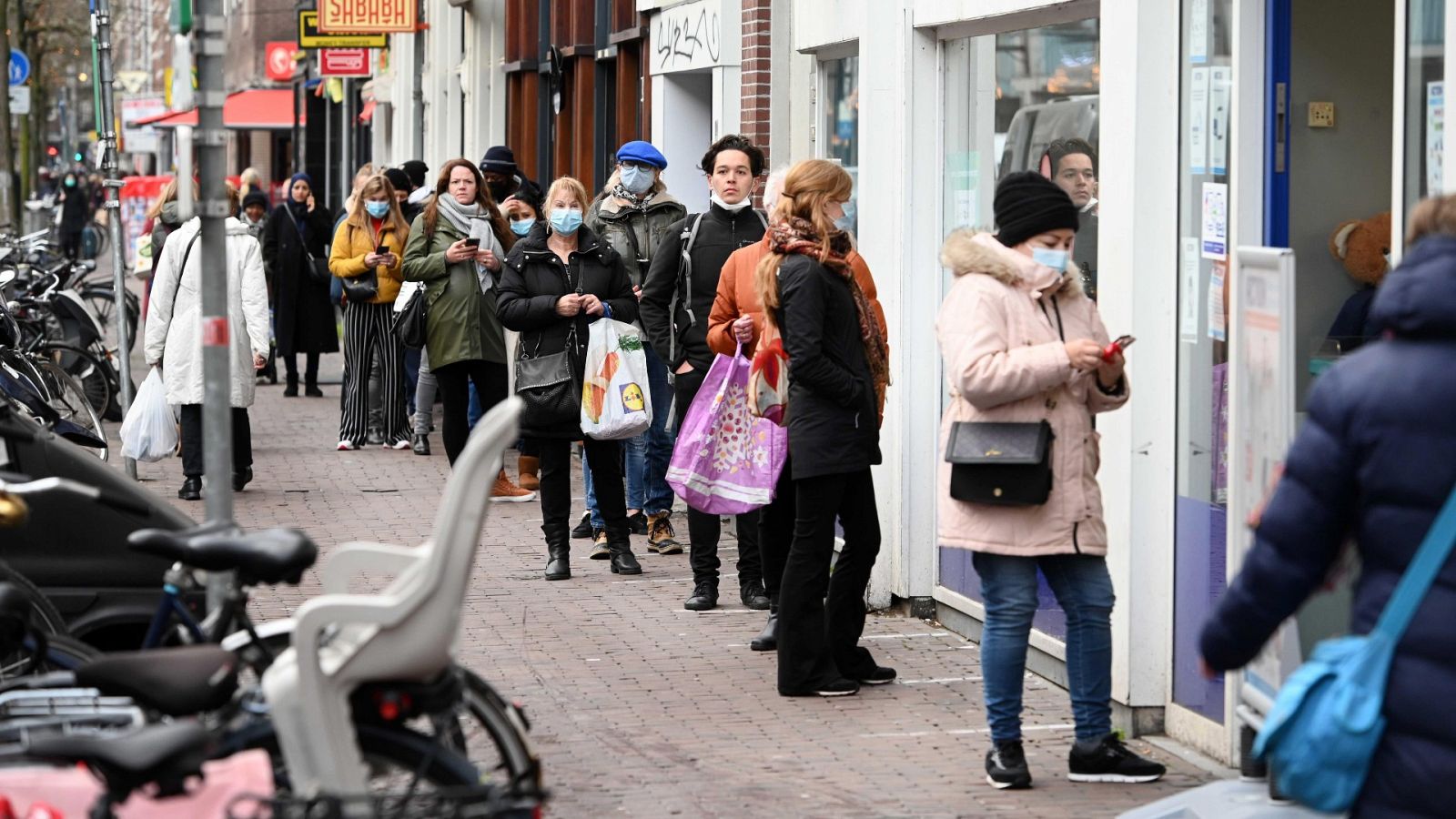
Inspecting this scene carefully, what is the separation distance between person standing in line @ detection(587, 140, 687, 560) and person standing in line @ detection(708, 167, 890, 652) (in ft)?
7.57

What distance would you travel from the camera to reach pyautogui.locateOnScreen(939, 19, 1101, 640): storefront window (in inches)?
318

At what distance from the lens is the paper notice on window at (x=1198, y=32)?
6.77m

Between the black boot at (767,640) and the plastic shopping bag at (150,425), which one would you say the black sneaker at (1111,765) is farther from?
the plastic shopping bag at (150,425)

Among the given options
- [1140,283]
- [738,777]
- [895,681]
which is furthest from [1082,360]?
[895,681]

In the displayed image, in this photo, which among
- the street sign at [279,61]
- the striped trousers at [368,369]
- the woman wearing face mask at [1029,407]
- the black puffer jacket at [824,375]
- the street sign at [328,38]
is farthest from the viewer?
the street sign at [279,61]

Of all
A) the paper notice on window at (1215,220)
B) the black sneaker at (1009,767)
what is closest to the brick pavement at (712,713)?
the black sneaker at (1009,767)

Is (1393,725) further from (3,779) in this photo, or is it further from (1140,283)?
(1140,283)

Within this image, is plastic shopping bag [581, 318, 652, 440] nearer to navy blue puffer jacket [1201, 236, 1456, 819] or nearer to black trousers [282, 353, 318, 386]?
navy blue puffer jacket [1201, 236, 1456, 819]

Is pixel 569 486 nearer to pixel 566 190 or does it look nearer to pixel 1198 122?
pixel 566 190

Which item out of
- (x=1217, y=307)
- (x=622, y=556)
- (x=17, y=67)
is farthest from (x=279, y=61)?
(x=1217, y=307)

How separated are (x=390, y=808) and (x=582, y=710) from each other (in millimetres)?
3315

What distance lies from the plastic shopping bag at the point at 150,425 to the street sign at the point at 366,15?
1211 cm

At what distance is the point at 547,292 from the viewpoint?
10227 millimetres

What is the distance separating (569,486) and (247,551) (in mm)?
5643
